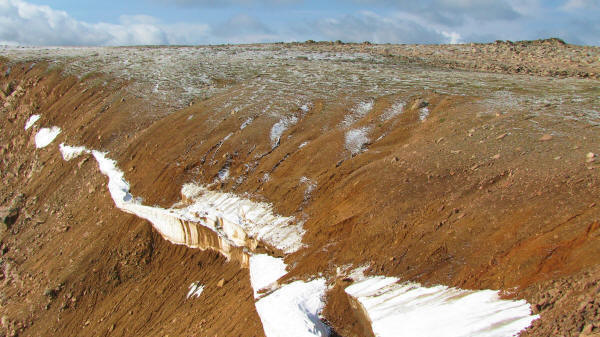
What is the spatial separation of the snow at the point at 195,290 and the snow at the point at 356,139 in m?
6.53

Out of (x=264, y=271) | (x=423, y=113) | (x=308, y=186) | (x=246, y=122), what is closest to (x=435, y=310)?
(x=264, y=271)

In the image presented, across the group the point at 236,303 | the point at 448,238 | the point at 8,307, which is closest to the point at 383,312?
the point at 448,238

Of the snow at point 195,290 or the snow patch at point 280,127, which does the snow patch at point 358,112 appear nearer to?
the snow patch at point 280,127

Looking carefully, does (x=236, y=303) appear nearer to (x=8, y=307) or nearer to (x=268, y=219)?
(x=268, y=219)

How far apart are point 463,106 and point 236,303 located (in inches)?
415

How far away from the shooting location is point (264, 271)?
10742mm

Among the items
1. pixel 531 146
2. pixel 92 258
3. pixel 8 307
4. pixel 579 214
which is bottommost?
pixel 8 307

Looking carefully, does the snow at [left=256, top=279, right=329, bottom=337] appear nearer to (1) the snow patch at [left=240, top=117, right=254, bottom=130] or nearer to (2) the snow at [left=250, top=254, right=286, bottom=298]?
(2) the snow at [left=250, top=254, right=286, bottom=298]

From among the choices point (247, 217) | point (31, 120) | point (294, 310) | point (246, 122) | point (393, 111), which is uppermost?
point (31, 120)

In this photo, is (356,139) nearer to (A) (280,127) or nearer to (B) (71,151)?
(A) (280,127)

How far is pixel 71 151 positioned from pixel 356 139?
15.2 metres

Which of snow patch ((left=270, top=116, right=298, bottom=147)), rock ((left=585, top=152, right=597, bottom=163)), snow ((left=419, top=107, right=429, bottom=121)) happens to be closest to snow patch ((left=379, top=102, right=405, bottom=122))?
snow ((left=419, top=107, right=429, bottom=121))

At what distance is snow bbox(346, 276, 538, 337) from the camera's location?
6598 millimetres

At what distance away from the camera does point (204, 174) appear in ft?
50.5
